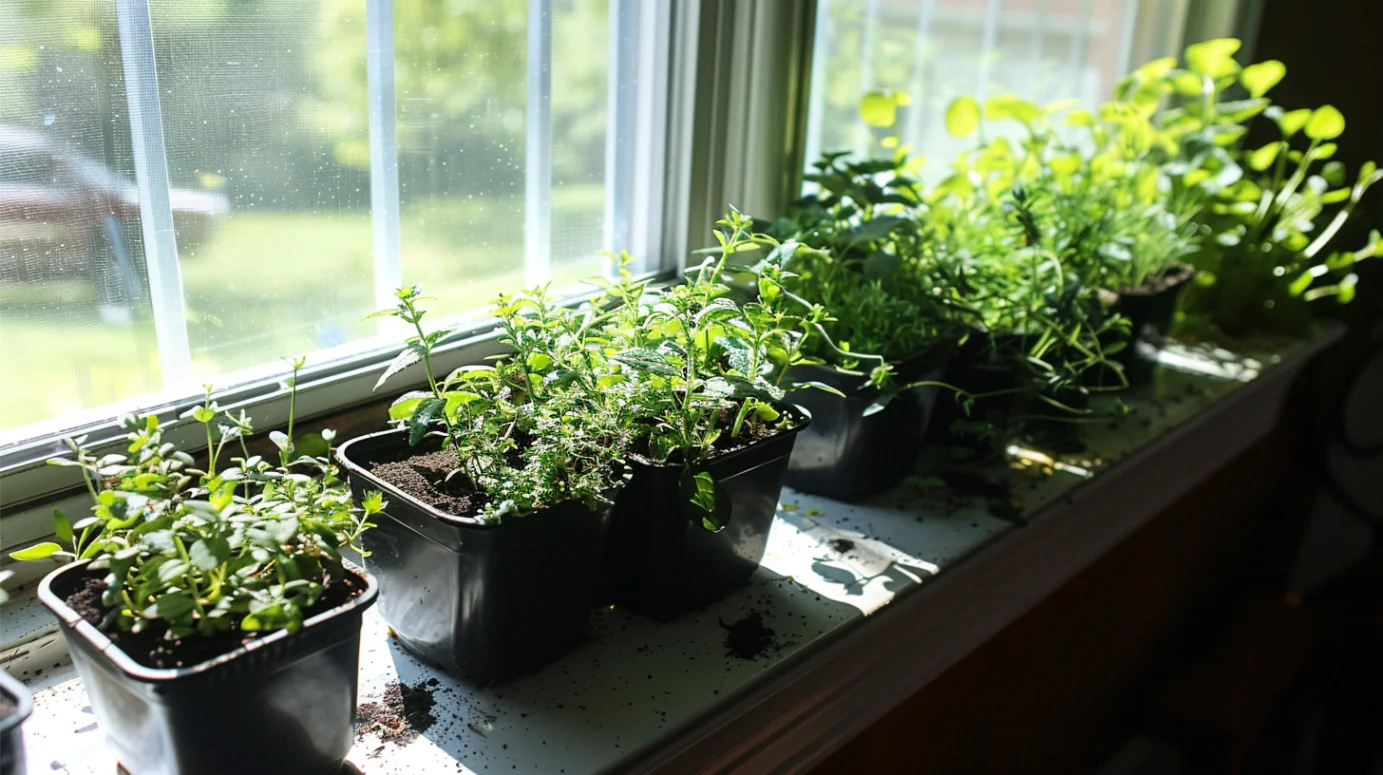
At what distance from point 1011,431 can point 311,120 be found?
87 cm

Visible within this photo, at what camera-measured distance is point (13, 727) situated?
47 cm

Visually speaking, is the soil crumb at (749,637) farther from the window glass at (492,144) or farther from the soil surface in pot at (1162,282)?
the soil surface in pot at (1162,282)

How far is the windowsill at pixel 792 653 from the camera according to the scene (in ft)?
2.05

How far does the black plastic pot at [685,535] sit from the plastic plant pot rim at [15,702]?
0.37 m

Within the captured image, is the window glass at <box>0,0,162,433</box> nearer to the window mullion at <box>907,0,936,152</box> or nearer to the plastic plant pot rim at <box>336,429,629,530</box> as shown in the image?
the plastic plant pot rim at <box>336,429,629,530</box>

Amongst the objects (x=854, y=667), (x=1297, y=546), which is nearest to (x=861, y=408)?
(x=854, y=667)

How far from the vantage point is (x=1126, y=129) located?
139 centimetres

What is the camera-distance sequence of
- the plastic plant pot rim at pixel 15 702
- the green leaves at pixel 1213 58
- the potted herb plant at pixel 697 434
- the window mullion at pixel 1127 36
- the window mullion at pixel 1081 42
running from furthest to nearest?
the window mullion at pixel 1127 36, the window mullion at pixel 1081 42, the green leaves at pixel 1213 58, the potted herb plant at pixel 697 434, the plastic plant pot rim at pixel 15 702

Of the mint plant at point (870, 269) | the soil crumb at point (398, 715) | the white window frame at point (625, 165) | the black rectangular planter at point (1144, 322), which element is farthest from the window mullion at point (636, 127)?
the black rectangular planter at point (1144, 322)

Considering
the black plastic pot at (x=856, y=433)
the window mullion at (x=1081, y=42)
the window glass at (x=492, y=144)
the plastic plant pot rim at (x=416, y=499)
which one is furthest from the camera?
the window mullion at (x=1081, y=42)

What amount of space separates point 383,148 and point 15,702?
0.49 meters

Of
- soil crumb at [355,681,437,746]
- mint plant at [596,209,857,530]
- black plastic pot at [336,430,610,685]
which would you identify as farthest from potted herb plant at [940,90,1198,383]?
soil crumb at [355,681,437,746]

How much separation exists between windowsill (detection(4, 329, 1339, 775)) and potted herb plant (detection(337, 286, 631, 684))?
0.15 ft

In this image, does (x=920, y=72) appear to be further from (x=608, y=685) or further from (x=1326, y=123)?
(x=608, y=685)
